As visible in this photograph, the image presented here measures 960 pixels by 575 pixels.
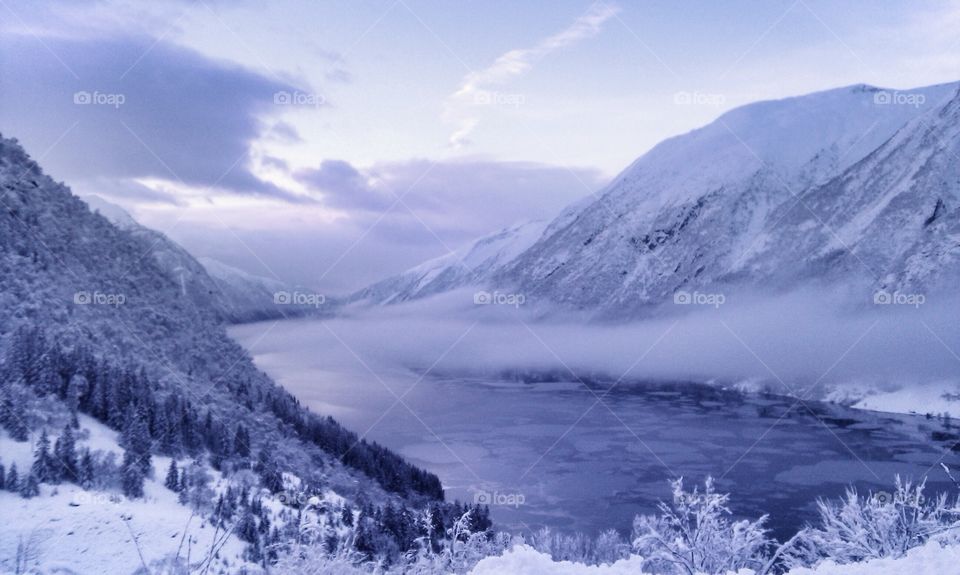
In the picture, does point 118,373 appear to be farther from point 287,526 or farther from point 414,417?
point 414,417

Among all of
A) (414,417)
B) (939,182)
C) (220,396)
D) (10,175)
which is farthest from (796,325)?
(10,175)

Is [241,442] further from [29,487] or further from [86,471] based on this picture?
[29,487]

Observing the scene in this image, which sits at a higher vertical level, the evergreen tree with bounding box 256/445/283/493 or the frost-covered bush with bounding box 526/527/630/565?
the evergreen tree with bounding box 256/445/283/493

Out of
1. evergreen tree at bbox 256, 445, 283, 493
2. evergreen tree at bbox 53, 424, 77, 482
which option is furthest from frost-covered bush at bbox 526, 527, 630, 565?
evergreen tree at bbox 53, 424, 77, 482

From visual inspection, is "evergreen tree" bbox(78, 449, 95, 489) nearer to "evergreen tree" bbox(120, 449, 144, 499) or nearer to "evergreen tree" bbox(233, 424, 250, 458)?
"evergreen tree" bbox(120, 449, 144, 499)

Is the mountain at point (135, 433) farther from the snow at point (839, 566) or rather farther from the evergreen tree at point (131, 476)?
the snow at point (839, 566)

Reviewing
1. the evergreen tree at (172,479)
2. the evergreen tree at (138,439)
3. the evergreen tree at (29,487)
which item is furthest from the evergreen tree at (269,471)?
the evergreen tree at (29,487)
